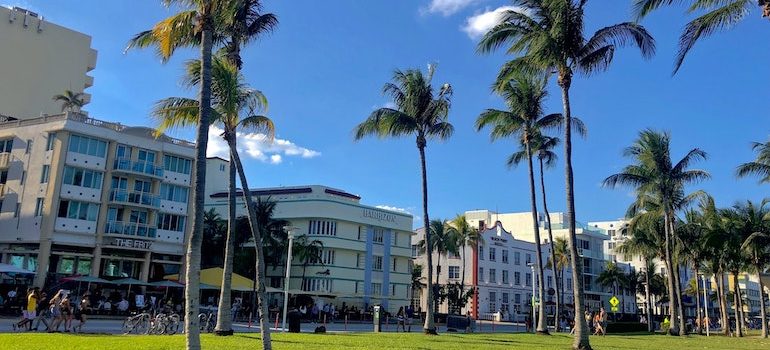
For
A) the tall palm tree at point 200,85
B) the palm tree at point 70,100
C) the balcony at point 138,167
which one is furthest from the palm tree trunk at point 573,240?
the palm tree at point 70,100

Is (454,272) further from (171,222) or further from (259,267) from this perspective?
(259,267)

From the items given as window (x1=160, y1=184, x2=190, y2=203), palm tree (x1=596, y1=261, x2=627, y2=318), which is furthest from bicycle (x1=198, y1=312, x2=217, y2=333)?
palm tree (x1=596, y1=261, x2=627, y2=318)

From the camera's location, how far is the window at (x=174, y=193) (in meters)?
50.3

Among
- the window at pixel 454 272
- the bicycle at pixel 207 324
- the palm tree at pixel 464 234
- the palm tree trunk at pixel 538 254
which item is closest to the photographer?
the bicycle at pixel 207 324

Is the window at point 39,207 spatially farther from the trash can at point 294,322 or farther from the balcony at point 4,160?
the trash can at point 294,322

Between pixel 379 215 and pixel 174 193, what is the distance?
21395 millimetres

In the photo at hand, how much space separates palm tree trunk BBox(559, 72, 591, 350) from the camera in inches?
791

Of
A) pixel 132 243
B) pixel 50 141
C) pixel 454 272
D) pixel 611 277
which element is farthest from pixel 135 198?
pixel 611 277

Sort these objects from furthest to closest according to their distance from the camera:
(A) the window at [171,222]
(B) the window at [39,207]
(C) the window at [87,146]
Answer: (A) the window at [171,222], (C) the window at [87,146], (B) the window at [39,207]

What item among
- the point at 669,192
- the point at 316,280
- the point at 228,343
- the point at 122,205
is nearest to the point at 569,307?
the point at 316,280

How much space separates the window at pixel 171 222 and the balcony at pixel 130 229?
3.70 feet

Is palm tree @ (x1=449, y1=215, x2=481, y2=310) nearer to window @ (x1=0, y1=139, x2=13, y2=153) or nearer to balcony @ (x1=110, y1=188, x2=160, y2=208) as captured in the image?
balcony @ (x1=110, y1=188, x2=160, y2=208)

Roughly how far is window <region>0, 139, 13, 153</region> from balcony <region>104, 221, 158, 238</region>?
8.96 metres

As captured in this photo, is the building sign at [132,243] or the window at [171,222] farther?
the window at [171,222]
